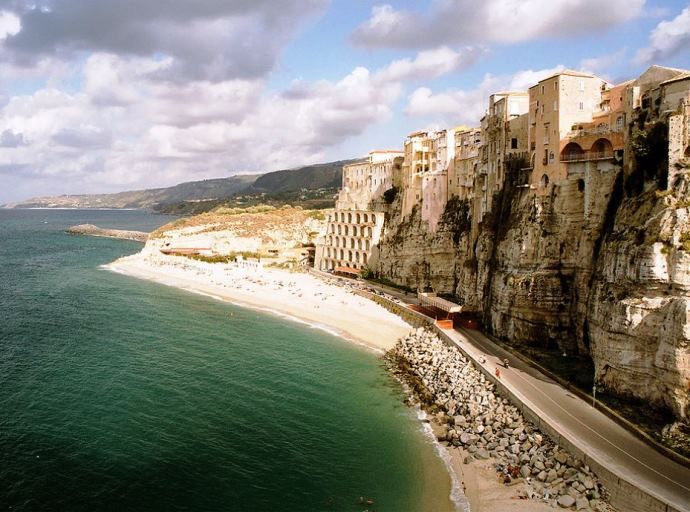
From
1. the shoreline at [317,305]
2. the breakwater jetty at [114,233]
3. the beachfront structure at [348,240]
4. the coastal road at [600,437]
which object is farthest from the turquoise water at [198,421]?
the breakwater jetty at [114,233]

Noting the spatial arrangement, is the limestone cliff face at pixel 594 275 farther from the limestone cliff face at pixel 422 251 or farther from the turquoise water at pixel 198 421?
the turquoise water at pixel 198 421

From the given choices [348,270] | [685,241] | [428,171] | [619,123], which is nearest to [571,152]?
[619,123]

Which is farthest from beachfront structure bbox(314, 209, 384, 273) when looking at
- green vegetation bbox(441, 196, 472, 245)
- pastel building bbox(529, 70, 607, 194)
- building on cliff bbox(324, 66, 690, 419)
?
pastel building bbox(529, 70, 607, 194)

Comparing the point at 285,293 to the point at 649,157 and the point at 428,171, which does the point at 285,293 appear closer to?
the point at 428,171

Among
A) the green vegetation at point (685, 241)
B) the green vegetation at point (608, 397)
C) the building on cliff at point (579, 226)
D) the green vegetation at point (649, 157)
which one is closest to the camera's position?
the green vegetation at point (608, 397)

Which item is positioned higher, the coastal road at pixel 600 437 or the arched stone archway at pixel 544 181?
the arched stone archway at pixel 544 181

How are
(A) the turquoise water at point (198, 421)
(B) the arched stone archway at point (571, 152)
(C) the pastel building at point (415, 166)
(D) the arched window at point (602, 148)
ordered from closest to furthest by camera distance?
(A) the turquoise water at point (198, 421) → (D) the arched window at point (602, 148) → (B) the arched stone archway at point (571, 152) → (C) the pastel building at point (415, 166)
